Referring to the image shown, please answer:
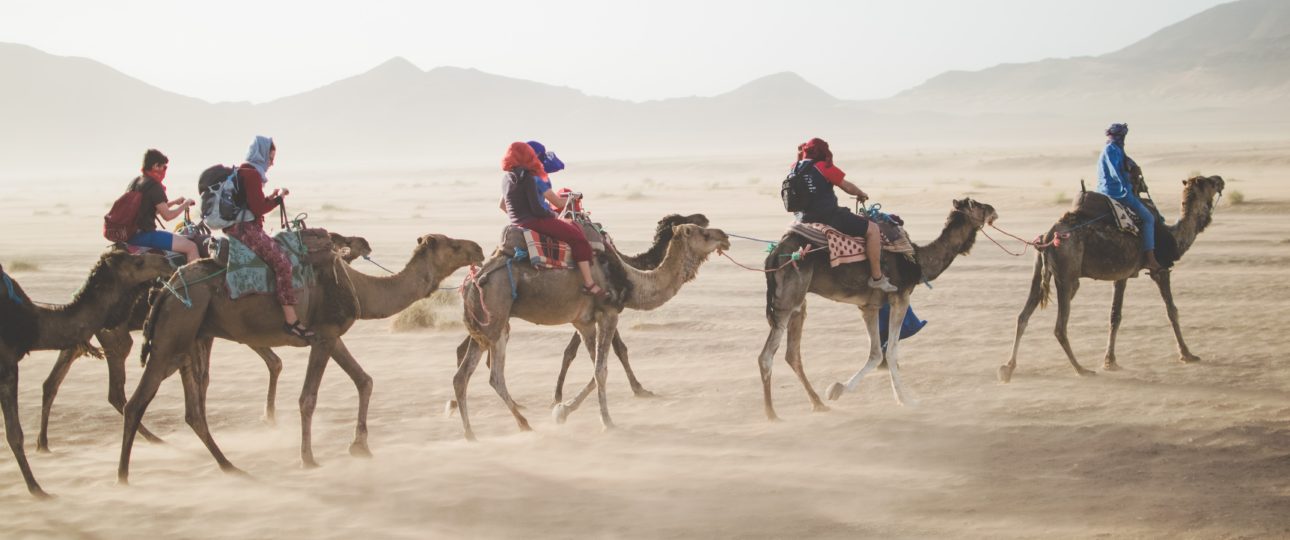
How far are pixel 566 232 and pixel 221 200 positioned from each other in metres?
3.02

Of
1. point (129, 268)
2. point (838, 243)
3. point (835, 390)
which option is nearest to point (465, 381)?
point (129, 268)

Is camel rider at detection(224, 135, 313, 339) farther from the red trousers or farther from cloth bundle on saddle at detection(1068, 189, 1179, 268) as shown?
cloth bundle on saddle at detection(1068, 189, 1179, 268)

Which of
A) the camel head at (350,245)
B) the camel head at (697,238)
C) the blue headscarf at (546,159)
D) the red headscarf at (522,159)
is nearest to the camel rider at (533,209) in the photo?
the red headscarf at (522,159)

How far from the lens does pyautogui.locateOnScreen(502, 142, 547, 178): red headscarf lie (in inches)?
416

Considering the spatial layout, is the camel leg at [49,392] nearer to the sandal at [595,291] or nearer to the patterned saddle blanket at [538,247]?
the patterned saddle blanket at [538,247]

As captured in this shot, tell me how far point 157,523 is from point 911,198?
33.0 m

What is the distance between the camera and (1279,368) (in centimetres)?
1198

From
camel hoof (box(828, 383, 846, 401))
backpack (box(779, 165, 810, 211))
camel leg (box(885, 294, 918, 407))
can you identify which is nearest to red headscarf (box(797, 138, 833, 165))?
backpack (box(779, 165, 810, 211))

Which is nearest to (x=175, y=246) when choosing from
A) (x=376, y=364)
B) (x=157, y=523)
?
(x=157, y=523)

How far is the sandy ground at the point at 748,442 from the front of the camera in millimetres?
8062

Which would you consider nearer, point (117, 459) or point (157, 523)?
point (157, 523)

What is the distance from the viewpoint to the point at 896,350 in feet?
37.3

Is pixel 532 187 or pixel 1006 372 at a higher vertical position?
pixel 532 187

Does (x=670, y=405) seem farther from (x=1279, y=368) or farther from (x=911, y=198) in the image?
(x=911, y=198)
